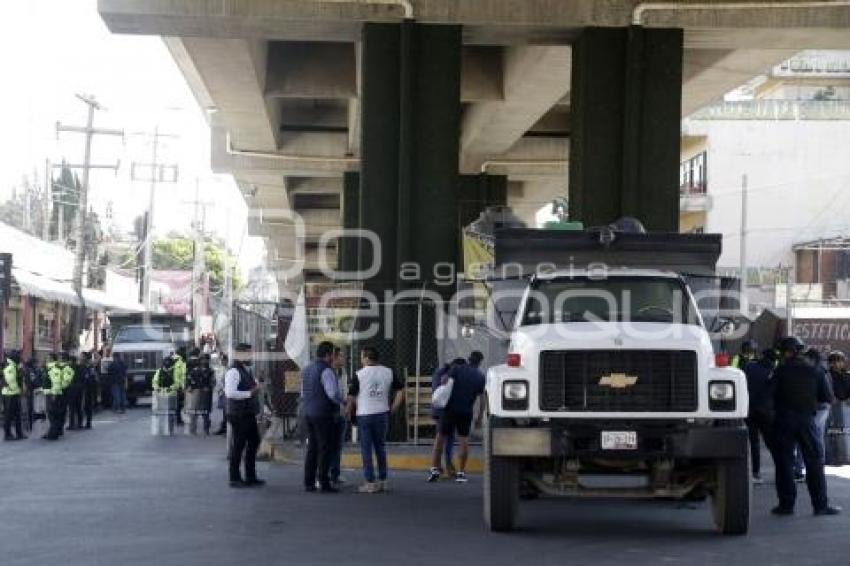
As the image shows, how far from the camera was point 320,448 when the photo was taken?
16594 millimetres

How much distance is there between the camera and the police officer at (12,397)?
26500 mm

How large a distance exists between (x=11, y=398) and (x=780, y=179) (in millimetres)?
39995

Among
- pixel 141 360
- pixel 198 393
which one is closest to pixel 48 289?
pixel 141 360

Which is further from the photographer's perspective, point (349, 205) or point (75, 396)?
point (349, 205)

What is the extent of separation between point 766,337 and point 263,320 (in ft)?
40.5

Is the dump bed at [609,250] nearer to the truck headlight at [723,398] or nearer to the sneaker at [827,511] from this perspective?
the truck headlight at [723,398]

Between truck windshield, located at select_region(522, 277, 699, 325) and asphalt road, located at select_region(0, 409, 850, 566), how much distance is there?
212cm

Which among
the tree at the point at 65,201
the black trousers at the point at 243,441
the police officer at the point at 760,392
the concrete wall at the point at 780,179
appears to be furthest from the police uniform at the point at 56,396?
the tree at the point at 65,201

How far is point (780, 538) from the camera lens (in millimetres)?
12602

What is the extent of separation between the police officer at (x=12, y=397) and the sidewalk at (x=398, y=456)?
770 centimetres

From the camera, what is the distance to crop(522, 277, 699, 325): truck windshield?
13352mm

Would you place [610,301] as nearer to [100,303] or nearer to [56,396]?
[56,396]

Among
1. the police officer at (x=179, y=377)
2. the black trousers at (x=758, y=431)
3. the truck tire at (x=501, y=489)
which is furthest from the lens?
the police officer at (x=179, y=377)

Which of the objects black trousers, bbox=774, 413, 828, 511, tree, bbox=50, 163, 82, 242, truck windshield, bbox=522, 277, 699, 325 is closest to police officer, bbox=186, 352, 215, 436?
truck windshield, bbox=522, 277, 699, 325
